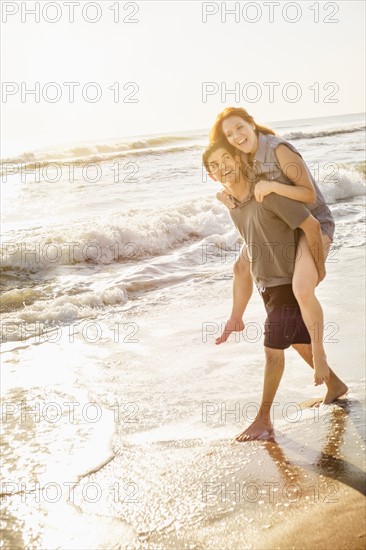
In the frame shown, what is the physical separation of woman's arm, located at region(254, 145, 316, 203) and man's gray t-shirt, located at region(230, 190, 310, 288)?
0.04 meters

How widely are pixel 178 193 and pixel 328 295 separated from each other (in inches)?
422

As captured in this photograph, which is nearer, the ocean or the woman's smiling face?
the ocean

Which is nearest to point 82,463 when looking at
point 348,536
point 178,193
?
point 348,536

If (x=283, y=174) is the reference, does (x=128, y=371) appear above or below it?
below

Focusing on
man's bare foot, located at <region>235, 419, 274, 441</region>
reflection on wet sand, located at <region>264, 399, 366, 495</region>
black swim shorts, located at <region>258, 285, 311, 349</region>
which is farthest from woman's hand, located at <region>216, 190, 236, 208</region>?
reflection on wet sand, located at <region>264, 399, 366, 495</region>

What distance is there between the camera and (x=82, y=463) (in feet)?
12.2

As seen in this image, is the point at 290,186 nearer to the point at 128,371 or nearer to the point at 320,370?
the point at 320,370

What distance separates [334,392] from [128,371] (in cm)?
187

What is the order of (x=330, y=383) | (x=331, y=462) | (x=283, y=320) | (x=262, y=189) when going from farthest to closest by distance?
(x=330, y=383)
(x=283, y=320)
(x=262, y=189)
(x=331, y=462)

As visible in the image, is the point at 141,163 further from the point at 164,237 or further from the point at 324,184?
the point at 164,237

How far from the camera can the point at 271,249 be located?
3629mm

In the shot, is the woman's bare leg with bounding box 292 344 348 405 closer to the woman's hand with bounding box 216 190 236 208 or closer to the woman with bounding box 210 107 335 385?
the woman with bounding box 210 107 335 385

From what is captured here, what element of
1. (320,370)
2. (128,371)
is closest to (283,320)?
(320,370)

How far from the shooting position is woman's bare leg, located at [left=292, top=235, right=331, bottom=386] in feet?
11.6
